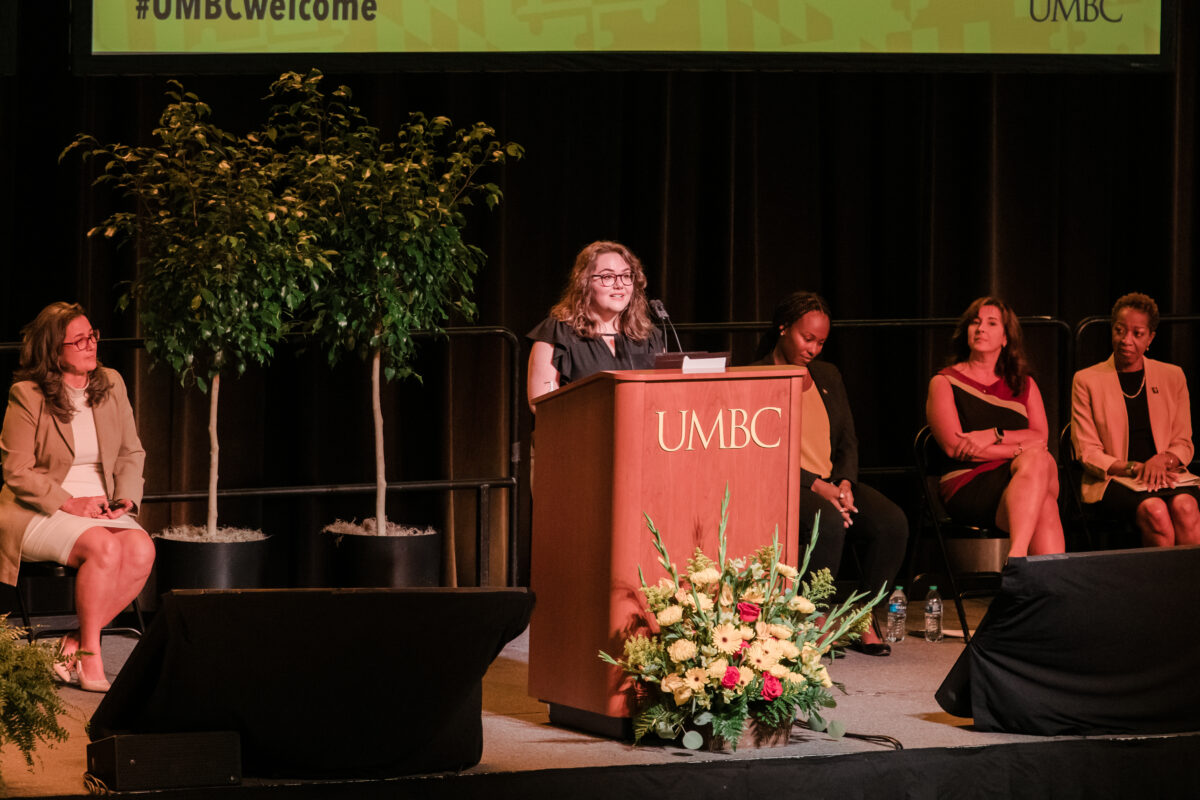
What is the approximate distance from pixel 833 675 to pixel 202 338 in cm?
222

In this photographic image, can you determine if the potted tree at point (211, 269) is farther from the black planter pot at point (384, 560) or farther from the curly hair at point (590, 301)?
the curly hair at point (590, 301)

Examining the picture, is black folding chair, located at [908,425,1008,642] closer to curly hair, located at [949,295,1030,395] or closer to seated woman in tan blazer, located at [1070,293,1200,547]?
curly hair, located at [949,295,1030,395]

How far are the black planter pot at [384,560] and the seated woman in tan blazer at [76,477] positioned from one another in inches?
30.2

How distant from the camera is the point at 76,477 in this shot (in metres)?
4.59

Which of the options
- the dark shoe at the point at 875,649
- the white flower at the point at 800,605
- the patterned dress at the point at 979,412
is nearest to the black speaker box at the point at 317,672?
the white flower at the point at 800,605

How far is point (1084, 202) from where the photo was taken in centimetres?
671

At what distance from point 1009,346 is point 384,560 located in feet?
7.33

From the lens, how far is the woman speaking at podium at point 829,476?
470 centimetres

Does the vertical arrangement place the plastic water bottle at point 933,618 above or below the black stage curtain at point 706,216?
below

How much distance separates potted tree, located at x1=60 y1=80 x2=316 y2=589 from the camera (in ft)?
15.7

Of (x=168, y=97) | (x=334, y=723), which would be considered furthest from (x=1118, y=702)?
(x=168, y=97)

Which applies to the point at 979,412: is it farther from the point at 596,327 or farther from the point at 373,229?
the point at 373,229

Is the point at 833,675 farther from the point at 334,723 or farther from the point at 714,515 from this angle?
the point at 334,723

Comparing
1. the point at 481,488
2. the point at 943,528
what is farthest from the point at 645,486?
the point at 481,488
